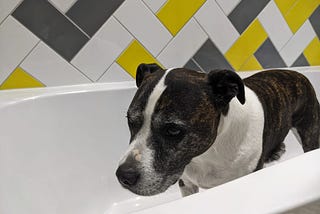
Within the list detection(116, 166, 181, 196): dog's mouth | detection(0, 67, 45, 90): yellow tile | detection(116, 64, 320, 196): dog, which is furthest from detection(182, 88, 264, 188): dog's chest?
detection(0, 67, 45, 90): yellow tile

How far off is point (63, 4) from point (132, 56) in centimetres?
35

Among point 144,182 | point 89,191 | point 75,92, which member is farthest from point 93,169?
point 144,182

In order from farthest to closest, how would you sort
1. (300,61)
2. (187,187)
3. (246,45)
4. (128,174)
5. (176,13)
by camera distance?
(300,61) < (246,45) < (176,13) < (187,187) < (128,174)

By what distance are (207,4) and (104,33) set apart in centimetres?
51

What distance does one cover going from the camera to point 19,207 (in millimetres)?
1059

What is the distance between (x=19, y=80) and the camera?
1409 millimetres

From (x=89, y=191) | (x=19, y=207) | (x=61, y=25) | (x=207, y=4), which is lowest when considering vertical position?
(x=89, y=191)

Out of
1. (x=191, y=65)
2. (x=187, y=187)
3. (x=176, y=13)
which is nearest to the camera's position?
(x=187, y=187)

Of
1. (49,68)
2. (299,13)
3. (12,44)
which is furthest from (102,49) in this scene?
(299,13)

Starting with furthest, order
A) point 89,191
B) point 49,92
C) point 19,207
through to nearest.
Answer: point 89,191, point 49,92, point 19,207

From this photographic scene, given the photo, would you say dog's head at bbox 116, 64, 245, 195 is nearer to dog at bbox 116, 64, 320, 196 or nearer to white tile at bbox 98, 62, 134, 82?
dog at bbox 116, 64, 320, 196

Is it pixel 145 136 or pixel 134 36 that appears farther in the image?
pixel 134 36

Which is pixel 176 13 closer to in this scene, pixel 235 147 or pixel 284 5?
pixel 284 5

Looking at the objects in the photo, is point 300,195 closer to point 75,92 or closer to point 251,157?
point 251,157
